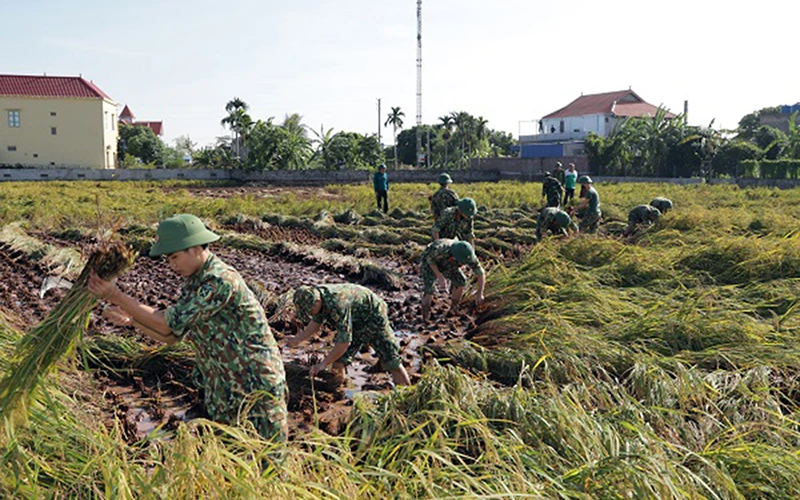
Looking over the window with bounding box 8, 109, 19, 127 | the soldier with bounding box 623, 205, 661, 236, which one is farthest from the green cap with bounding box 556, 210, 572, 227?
the window with bounding box 8, 109, 19, 127

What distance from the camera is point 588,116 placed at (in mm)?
62344

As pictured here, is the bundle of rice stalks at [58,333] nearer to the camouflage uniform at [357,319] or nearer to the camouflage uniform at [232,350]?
the camouflage uniform at [232,350]

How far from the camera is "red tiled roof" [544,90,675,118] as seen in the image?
61.7 meters

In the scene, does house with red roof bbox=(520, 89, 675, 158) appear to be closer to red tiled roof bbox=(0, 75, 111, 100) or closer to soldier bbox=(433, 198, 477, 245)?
red tiled roof bbox=(0, 75, 111, 100)

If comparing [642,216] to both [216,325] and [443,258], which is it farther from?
[216,325]

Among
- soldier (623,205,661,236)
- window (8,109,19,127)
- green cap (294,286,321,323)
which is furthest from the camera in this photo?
window (8,109,19,127)

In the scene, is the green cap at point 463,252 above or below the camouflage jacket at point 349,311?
above

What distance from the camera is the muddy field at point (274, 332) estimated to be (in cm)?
449

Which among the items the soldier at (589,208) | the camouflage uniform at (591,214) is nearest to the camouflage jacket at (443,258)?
the soldier at (589,208)

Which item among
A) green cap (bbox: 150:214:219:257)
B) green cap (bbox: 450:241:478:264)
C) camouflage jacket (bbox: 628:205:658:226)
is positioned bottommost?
green cap (bbox: 450:241:478:264)

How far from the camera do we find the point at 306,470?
275 centimetres

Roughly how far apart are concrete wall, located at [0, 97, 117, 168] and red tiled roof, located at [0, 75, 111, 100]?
1.43 ft

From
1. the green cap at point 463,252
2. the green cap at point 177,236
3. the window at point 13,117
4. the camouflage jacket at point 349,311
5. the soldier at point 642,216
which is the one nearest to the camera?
the green cap at point 177,236

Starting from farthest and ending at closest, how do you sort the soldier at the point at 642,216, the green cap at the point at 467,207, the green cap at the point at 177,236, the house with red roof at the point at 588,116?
the house with red roof at the point at 588,116
the soldier at the point at 642,216
the green cap at the point at 467,207
the green cap at the point at 177,236
